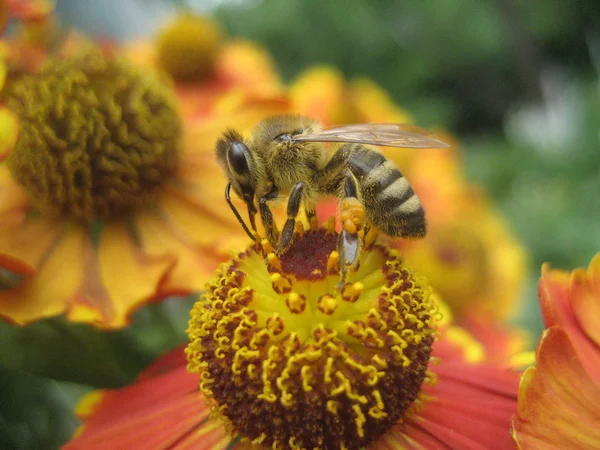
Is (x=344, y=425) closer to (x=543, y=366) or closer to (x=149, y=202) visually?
(x=543, y=366)

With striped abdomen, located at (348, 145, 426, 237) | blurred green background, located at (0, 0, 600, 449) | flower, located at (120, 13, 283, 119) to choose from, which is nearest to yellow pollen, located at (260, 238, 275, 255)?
striped abdomen, located at (348, 145, 426, 237)

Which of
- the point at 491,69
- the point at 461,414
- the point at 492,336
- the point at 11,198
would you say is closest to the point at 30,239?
the point at 11,198

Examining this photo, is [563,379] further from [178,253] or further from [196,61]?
[196,61]

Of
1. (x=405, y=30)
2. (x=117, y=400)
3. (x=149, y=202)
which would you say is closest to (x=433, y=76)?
(x=405, y=30)

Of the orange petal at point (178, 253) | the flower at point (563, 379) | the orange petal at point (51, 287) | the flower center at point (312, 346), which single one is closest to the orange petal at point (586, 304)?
the flower at point (563, 379)

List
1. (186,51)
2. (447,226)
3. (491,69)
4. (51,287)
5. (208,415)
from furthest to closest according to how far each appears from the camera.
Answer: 1. (491,69)
2. (186,51)
3. (447,226)
4. (51,287)
5. (208,415)

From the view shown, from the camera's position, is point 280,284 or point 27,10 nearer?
point 280,284
